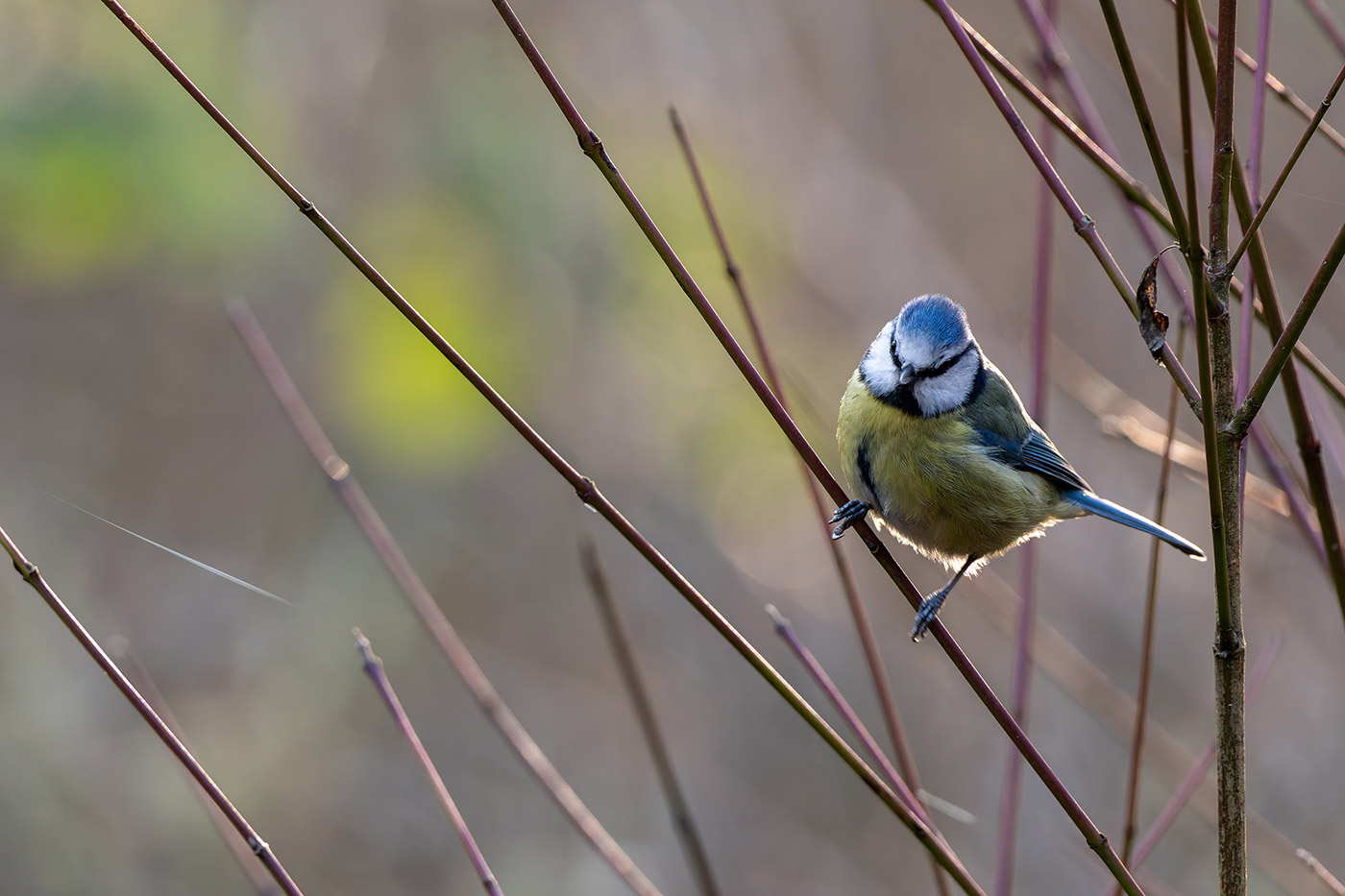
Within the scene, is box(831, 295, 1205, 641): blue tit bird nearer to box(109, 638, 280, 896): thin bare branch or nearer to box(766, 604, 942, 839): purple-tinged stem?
box(766, 604, 942, 839): purple-tinged stem

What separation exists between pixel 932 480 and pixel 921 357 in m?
0.25

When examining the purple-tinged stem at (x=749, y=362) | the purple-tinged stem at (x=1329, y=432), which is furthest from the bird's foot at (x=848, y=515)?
the purple-tinged stem at (x=1329, y=432)

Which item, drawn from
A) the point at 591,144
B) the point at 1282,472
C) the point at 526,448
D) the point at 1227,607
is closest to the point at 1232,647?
the point at 1227,607

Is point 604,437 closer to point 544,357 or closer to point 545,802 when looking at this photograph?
point 544,357

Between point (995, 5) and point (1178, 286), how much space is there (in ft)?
12.9

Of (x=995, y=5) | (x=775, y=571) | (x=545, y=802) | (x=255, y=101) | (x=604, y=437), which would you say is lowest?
(x=545, y=802)

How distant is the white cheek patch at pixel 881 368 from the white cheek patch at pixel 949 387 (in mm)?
54

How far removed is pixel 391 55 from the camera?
449cm

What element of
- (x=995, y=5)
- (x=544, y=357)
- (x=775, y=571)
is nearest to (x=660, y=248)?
(x=544, y=357)

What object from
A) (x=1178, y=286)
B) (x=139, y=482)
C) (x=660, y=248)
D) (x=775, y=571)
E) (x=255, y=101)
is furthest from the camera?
(x=775, y=571)

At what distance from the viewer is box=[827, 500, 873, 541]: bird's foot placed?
1.92 metres

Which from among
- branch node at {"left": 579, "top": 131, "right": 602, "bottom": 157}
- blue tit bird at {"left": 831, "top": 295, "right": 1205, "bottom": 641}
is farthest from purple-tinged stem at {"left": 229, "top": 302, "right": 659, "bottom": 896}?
blue tit bird at {"left": 831, "top": 295, "right": 1205, "bottom": 641}

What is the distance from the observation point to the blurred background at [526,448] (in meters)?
3.94

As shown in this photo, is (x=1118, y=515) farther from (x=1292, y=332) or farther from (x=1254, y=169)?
(x=1292, y=332)
